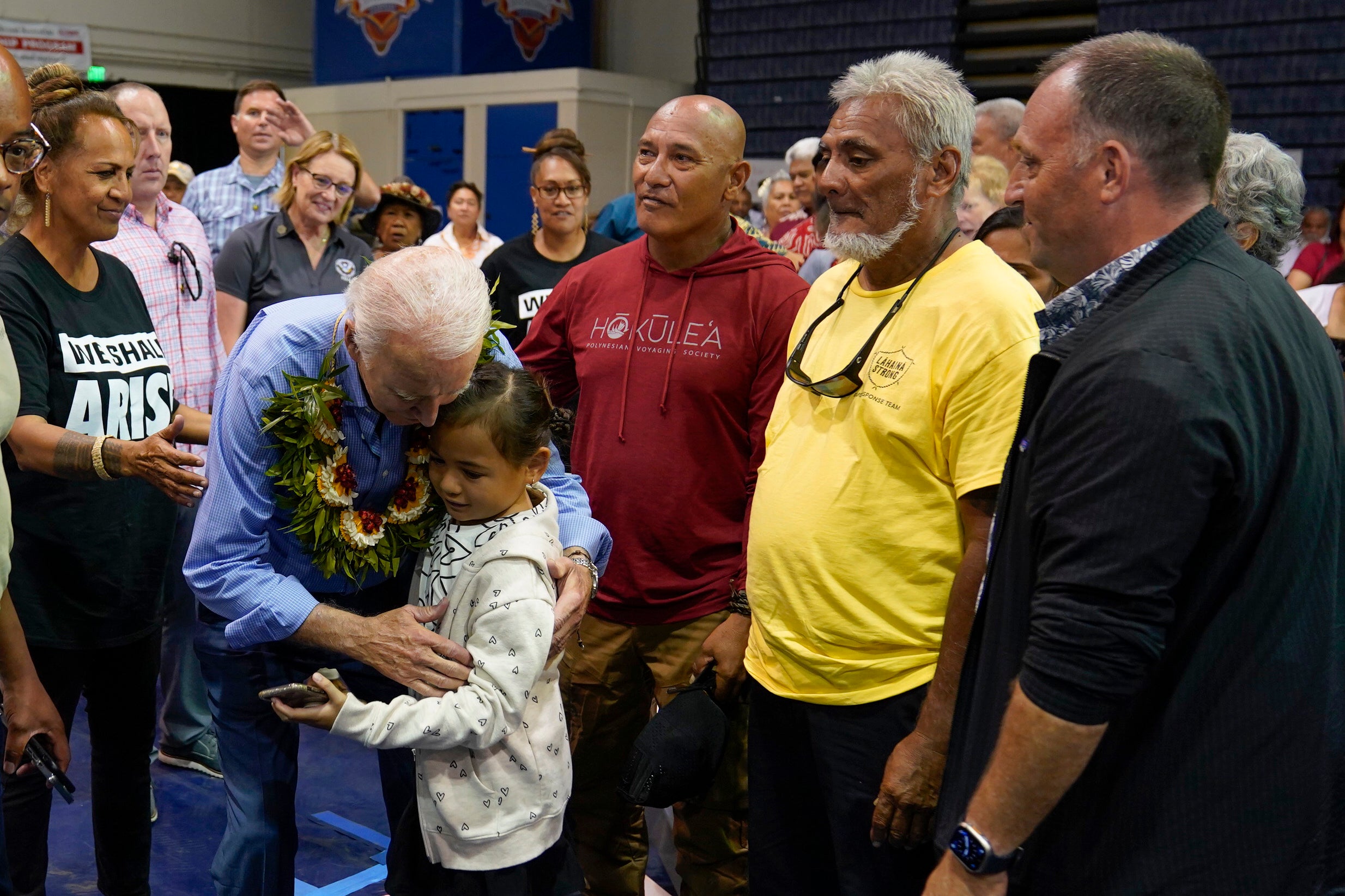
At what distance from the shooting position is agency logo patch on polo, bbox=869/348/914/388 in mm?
1764

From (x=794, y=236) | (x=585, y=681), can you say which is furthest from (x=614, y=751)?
(x=794, y=236)

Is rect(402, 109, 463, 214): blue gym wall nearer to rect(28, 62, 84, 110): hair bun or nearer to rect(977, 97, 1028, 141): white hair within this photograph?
rect(977, 97, 1028, 141): white hair

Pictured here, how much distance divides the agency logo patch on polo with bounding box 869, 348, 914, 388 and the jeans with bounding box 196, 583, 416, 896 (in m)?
0.92

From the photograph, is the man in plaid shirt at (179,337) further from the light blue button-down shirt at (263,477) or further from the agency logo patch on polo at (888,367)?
the agency logo patch on polo at (888,367)

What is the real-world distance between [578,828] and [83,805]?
1.50 m

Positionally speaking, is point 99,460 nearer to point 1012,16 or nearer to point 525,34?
point 1012,16

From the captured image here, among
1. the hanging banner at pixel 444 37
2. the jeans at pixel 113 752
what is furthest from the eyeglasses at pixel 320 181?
the hanging banner at pixel 444 37

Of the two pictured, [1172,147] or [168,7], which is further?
[168,7]

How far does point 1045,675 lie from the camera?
3.85ft

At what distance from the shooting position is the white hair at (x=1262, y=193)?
2352 millimetres

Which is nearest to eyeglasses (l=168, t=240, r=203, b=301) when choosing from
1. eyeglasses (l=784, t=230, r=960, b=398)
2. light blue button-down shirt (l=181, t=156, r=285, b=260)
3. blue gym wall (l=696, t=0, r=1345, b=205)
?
light blue button-down shirt (l=181, t=156, r=285, b=260)

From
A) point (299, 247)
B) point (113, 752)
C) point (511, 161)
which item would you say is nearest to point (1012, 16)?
point (511, 161)

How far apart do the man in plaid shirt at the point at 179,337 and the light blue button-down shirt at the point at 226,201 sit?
36.1 inches

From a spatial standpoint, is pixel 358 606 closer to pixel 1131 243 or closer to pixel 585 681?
pixel 585 681
